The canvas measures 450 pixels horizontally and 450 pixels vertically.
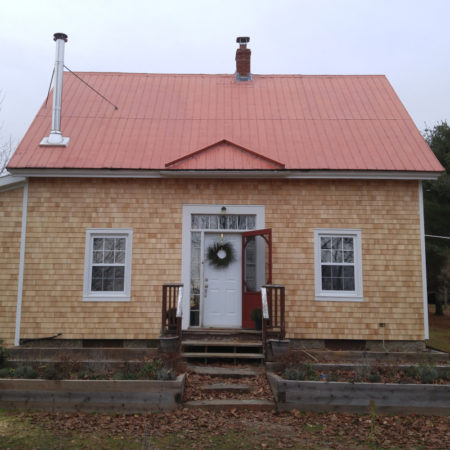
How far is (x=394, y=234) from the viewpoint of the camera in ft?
31.6

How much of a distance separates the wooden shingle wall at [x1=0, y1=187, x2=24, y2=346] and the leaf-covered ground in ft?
12.8

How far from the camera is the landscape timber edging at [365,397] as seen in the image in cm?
600

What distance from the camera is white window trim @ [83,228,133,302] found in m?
9.50

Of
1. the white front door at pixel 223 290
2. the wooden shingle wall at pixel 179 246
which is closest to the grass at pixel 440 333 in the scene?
the wooden shingle wall at pixel 179 246

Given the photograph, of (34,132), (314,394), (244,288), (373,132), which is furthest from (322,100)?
(314,394)

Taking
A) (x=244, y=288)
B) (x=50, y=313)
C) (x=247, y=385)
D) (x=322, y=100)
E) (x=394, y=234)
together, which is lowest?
(x=247, y=385)

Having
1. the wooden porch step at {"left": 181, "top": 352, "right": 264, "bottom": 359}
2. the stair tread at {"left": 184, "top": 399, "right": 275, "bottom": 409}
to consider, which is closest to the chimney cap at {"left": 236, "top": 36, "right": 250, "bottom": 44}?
the wooden porch step at {"left": 181, "top": 352, "right": 264, "bottom": 359}

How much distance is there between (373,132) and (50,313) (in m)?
8.54

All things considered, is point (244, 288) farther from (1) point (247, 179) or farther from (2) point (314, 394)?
(2) point (314, 394)

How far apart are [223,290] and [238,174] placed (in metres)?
2.58

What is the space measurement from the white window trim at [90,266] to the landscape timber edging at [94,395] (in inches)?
136

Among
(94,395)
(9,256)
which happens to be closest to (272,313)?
(94,395)

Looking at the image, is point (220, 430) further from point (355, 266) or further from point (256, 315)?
point (355, 266)

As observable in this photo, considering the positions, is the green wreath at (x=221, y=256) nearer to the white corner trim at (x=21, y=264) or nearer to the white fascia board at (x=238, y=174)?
the white fascia board at (x=238, y=174)
